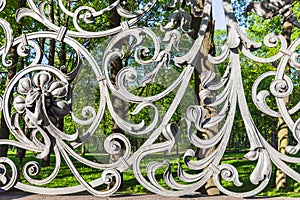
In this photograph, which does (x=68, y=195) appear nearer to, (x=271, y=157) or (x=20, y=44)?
(x=20, y=44)

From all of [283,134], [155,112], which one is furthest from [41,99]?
[283,134]

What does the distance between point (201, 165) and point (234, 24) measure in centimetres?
123

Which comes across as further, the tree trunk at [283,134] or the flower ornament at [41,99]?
the tree trunk at [283,134]

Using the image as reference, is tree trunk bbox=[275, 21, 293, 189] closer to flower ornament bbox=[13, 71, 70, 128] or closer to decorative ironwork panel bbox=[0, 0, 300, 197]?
decorative ironwork panel bbox=[0, 0, 300, 197]

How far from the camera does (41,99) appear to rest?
8.78 ft

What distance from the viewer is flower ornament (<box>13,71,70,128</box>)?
267cm

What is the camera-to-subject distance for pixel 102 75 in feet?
9.23

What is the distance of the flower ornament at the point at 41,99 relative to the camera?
2670 mm

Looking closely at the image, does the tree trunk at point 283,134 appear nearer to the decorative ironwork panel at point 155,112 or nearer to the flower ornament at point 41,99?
the decorative ironwork panel at point 155,112

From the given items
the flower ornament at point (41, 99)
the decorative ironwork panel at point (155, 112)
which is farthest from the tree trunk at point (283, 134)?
the flower ornament at point (41, 99)

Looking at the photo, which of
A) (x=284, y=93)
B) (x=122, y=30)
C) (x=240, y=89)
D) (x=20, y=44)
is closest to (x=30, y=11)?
(x=20, y=44)

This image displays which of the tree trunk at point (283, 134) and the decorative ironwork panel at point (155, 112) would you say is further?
the tree trunk at point (283, 134)

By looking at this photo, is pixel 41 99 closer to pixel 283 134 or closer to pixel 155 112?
pixel 155 112

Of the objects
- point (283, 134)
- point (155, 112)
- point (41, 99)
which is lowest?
point (283, 134)
